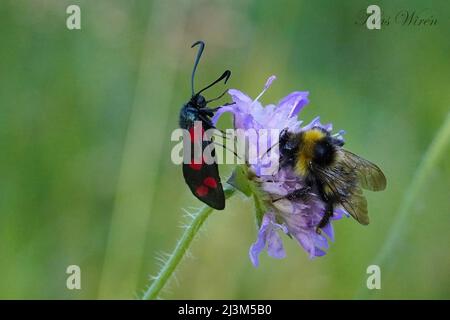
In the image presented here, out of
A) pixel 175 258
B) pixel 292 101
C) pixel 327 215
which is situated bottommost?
pixel 175 258

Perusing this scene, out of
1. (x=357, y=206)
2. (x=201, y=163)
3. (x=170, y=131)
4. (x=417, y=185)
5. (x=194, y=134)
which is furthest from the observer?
(x=170, y=131)

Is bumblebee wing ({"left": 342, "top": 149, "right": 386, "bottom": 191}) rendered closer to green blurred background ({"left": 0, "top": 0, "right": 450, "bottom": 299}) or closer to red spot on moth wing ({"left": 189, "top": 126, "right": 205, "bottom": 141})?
red spot on moth wing ({"left": 189, "top": 126, "right": 205, "bottom": 141})

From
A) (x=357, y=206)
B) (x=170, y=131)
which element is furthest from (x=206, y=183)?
(x=170, y=131)

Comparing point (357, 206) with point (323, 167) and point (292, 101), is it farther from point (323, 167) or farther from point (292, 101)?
point (292, 101)

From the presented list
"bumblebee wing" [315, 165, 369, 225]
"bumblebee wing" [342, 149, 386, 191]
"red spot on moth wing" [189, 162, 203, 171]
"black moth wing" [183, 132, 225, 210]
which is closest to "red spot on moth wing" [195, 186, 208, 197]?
"black moth wing" [183, 132, 225, 210]

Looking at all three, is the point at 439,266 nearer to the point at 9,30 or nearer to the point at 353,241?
the point at 353,241

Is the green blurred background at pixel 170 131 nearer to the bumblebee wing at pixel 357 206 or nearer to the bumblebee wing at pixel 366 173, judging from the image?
Answer: the bumblebee wing at pixel 366 173
